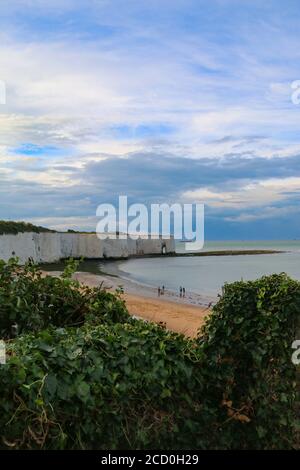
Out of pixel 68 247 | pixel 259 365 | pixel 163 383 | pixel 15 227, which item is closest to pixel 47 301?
pixel 163 383

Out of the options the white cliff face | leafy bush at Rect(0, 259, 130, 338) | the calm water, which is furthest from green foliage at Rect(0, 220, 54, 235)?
leafy bush at Rect(0, 259, 130, 338)

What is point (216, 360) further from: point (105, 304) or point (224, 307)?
point (105, 304)

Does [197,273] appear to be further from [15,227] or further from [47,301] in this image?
[47,301]

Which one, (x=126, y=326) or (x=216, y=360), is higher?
(x=126, y=326)

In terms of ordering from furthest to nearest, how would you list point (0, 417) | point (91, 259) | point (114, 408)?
point (91, 259), point (114, 408), point (0, 417)

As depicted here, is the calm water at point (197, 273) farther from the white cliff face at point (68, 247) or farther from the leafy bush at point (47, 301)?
the leafy bush at point (47, 301)

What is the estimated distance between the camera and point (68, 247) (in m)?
80.8

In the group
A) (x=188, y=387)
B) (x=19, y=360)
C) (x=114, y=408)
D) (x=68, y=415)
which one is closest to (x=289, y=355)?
(x=188, y=387)

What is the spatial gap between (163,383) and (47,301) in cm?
266

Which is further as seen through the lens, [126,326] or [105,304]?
[105,304]

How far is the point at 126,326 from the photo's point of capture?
5129 mm

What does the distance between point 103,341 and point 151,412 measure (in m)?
0.76

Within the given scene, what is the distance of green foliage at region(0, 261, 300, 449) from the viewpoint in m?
4.04

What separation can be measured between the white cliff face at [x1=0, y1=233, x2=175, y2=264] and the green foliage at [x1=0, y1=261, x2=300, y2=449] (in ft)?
111
